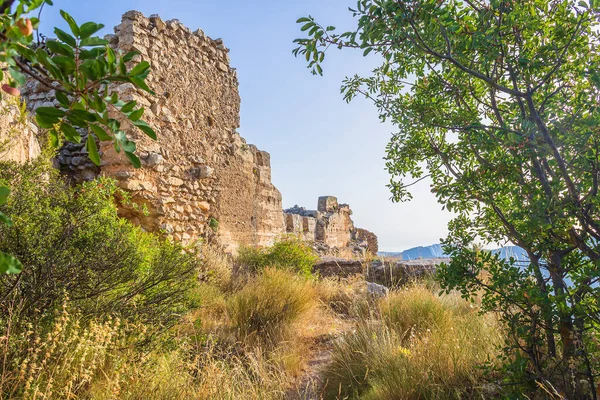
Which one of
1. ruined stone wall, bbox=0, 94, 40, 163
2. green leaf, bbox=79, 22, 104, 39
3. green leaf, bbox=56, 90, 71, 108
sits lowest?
green leaf, bbox=56, 90, 71, 108

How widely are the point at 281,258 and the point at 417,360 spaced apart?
418 cm

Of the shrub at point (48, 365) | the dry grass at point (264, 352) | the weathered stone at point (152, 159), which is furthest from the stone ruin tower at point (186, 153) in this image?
the shrub at point (48, 365)

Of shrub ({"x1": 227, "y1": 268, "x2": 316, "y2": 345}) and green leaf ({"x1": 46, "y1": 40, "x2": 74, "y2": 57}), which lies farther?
shrub ({"x1": 227, "y1": 268, "x2": 316, "y2": 345})

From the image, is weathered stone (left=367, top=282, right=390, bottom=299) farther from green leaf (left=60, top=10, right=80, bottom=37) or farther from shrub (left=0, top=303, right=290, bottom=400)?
green leaf (left=60, top=10, right=80, bottom=37)

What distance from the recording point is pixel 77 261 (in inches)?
107

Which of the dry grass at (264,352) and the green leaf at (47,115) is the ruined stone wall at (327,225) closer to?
the dry grass at (264,352)

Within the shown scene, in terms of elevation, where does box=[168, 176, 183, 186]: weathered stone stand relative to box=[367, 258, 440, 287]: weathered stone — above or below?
above

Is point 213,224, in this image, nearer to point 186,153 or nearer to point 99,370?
point 186,153

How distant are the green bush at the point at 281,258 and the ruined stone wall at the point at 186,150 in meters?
0.42

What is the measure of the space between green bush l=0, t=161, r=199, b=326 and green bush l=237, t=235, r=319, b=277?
130 inches

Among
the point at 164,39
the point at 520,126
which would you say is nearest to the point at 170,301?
the point at 520,126

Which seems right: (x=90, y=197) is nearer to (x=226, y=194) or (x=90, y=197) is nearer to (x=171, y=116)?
(x=171, y=116)

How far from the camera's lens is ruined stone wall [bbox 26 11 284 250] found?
5430mm

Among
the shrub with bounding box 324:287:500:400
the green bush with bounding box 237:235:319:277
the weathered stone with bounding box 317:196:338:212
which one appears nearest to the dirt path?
the shrub with bounding box 324:287:500:400
